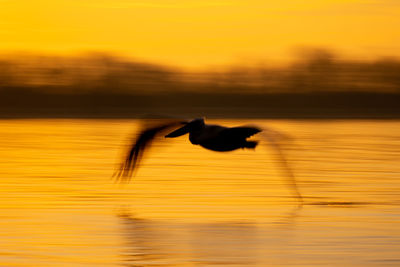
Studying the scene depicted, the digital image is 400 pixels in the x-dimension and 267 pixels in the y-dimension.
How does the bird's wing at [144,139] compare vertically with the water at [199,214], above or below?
above

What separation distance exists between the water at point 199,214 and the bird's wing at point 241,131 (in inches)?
42.6

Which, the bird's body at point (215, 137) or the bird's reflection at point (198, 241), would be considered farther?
the bird's body at point (215, 137)

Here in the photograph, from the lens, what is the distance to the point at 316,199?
15.3 meters

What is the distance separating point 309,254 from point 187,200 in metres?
4.61

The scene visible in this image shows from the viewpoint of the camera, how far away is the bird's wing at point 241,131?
13461 millimetres

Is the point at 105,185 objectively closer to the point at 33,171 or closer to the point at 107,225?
the point at 33,171

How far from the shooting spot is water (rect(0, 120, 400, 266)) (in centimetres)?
1047

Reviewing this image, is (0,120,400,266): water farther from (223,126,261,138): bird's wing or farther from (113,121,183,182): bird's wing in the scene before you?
(223,126,261,138): bird's wing

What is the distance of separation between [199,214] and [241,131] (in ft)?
4.31

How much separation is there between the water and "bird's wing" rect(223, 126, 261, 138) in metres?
1.08

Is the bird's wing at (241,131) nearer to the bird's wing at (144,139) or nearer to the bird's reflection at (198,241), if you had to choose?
the bird's wing at (144,139)

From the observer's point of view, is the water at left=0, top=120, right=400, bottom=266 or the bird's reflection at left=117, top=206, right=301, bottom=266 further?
the water at left=0, top=120, right=400, bottom=266

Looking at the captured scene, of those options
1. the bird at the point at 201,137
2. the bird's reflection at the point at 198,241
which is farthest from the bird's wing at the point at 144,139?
the bird's reflection at the point at 198,241

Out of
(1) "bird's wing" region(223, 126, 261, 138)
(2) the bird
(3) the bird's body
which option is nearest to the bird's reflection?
(2) the bird
